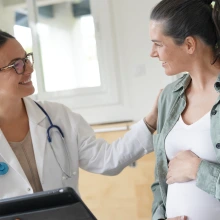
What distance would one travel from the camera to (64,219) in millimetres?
936

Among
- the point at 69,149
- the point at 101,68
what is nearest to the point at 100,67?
the point at 101,68

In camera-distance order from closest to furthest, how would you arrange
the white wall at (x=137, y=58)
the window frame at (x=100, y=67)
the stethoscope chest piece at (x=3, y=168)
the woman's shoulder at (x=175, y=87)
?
1. the woman's shoulder at (x=175, y=87)
2. the stethoscope chest piece at (x=3, y=168)
3. the white wall at (x=137, y=58)
4. the window frame at (x=100, y=67)

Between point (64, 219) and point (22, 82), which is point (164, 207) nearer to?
point (64, 219)

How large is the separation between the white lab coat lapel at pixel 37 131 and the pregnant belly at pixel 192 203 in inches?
20.6

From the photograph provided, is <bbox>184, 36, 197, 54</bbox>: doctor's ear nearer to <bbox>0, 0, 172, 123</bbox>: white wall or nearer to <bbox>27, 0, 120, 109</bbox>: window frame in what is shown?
<bbox>0, 0, 172, 123</bbox>: white wall

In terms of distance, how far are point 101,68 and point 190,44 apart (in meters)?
1.72

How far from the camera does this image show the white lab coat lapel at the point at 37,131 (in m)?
1.54

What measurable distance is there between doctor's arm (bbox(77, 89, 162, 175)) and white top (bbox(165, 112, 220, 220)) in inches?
9.9

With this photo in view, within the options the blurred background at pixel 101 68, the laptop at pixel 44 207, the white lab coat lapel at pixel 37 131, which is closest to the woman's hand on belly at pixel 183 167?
the laptop at pixel 44 207

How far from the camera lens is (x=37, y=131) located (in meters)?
1.60

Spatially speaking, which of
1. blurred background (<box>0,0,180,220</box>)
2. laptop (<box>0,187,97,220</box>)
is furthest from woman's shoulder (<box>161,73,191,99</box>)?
blurred background (<box>0,0,180,220</box>)

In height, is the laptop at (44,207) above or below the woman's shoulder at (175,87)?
below

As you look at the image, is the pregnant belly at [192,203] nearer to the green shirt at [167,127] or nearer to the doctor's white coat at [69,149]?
the green shirt at [167,127]

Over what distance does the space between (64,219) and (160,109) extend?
1.98ft
